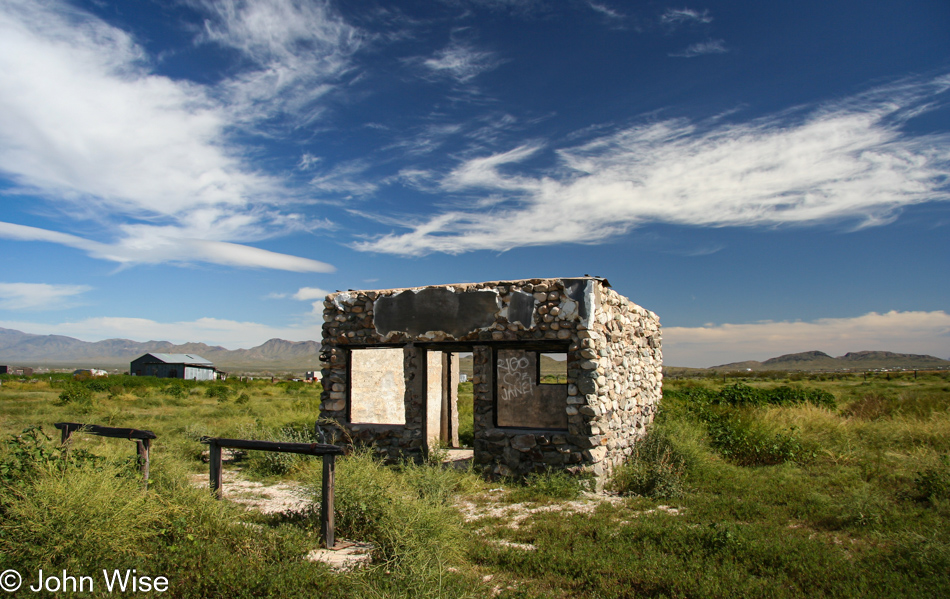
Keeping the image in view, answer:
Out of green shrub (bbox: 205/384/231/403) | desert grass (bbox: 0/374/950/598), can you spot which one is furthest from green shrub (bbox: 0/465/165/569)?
green shrub (bbox: 205/384/231/403)

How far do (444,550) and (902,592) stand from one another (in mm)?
3922

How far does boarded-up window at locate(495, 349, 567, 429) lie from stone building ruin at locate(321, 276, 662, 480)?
3.38 m

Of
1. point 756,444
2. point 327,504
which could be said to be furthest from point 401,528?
point 756,444

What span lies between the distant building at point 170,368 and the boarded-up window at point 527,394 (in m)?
50.3

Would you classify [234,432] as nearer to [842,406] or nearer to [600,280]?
[600,280]

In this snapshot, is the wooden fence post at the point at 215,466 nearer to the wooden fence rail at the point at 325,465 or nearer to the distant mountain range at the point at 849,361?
the wooden fence rail at the point at 325,465

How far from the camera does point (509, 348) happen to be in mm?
10453

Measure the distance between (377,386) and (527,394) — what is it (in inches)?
174

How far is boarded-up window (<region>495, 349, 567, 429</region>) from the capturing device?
15.2 meters

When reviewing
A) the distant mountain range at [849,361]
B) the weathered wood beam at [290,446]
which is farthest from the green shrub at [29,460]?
the distant mountain range at [849,361]

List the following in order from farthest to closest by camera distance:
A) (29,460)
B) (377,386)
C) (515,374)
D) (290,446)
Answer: (515,374) < (377,386) < (290,446) < (29,460)

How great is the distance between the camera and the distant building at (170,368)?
Result: 58188 millimetres

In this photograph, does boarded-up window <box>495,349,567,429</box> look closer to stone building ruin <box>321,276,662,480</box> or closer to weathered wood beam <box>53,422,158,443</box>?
stone building ruin <box>321,276,662,480</box>

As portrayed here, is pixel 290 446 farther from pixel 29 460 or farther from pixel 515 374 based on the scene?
pixel 515 374
